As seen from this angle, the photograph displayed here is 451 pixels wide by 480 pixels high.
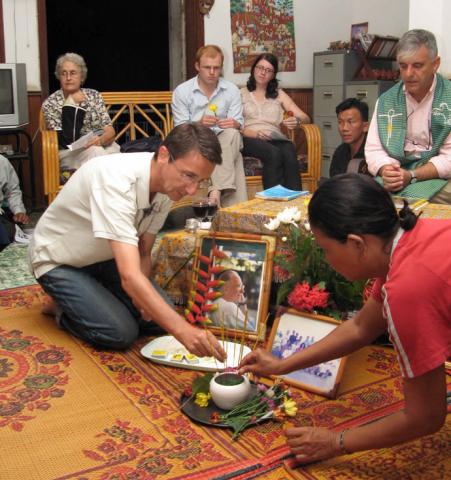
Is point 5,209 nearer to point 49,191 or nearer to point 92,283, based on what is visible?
point 49,191

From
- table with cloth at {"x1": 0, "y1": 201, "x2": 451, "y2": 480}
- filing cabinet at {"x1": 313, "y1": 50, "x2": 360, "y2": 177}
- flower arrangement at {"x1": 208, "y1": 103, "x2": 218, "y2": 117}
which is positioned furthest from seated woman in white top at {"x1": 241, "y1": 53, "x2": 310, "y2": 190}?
table with cloth at {"x1": 0, "y1": 201, "x2": 451, "y2": 480}

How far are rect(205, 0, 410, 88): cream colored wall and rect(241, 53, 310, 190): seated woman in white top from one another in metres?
1.32

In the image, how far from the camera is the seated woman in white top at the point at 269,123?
184 inches

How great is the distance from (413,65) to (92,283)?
1.88 m

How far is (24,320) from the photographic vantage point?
2875 mm

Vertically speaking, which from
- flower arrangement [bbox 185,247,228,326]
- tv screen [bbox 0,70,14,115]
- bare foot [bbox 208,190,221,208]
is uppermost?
tv screen [bbox 0,70,14,115]

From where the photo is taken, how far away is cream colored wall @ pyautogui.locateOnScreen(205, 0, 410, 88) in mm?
6500

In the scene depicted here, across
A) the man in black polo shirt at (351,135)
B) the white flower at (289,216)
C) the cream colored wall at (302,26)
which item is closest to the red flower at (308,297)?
the white flower at (289,216)

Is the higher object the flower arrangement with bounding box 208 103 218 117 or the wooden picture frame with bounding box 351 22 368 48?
the wooden picture frame with bounding box 351 22 368 48

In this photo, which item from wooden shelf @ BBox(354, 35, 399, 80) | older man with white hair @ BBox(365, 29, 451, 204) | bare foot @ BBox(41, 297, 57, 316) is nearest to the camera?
bare foot @ BBox(41, 297, 57, 316)

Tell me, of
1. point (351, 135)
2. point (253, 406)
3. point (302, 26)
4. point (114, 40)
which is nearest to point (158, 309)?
point (253, 406)

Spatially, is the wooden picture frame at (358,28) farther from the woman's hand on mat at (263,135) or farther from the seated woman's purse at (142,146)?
the seated woman's purse at (142,146)

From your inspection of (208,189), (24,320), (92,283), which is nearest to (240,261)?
(92,283)

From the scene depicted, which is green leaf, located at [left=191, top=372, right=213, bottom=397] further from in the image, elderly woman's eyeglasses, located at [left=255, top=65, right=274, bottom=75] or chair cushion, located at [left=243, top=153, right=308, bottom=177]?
elderly woman's eyeglasses, located at [left=255, top=65, right=274, bottom=75]
